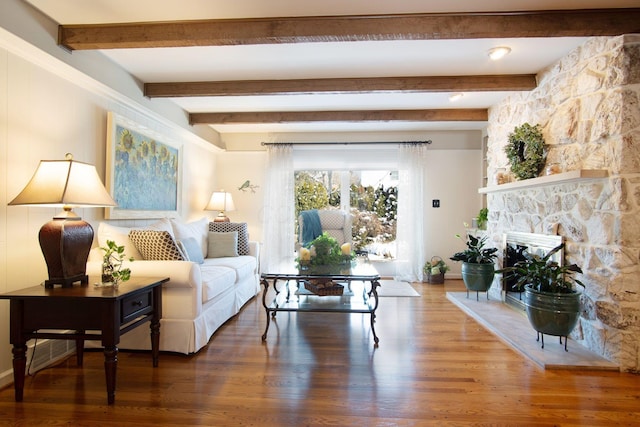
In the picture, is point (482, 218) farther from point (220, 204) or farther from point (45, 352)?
point (45, 352)

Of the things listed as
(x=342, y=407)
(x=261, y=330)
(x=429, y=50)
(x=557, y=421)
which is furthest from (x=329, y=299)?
(x=429, y=50)

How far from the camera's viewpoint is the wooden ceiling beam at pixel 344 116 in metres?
4.50

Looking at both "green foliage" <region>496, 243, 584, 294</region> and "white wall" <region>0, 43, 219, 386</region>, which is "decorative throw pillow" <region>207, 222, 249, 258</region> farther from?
"green foliage" <region>496, 243, 584, 294</region>

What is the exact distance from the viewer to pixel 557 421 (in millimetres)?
1791

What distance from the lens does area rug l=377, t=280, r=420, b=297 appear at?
4.45 meters

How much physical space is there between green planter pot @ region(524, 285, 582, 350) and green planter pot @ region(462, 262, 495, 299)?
131cm

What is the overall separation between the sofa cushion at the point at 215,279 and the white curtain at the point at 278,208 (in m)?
1.91

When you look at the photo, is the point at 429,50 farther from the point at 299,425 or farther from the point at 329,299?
the point at 299,425

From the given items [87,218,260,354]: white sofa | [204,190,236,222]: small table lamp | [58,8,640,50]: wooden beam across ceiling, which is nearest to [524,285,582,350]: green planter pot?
[58,8,640,50]: wooden beam across ceiling

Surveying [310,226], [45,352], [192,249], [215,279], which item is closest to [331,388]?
[215,279]

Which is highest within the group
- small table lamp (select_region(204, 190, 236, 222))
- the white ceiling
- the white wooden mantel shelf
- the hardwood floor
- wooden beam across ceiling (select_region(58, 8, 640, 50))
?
the white ceiling

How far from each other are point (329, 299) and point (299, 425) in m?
1.51

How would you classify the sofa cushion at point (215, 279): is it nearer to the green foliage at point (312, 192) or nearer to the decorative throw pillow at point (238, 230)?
the decorative throw pillow at point (238, 230)

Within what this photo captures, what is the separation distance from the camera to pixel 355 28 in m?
2.31
